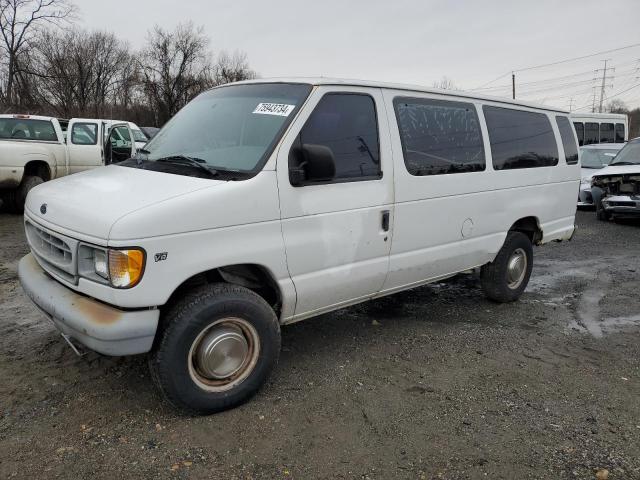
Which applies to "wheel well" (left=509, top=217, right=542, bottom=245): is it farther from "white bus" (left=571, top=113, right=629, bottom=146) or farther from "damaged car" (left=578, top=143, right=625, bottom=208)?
"white bus" (left=571, top=113, right=629, bottom=146)

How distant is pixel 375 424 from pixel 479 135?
281 centimetres

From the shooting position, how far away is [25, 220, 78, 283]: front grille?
299cm

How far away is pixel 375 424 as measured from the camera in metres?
3.20

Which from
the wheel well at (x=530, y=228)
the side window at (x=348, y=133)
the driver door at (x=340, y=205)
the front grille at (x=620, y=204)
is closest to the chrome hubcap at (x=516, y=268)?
the wheel well at (x=530, y=228)

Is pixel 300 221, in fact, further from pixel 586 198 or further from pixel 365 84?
pixel 586 198

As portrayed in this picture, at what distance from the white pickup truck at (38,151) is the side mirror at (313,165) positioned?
7.16 m

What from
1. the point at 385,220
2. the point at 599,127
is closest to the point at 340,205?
the point at 385,220

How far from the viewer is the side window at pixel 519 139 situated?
493cm

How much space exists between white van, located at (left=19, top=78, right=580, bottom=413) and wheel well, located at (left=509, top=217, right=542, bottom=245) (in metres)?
0.84

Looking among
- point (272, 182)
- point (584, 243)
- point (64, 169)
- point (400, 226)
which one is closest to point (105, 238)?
point (272, 182)

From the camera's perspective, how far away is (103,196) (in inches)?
120

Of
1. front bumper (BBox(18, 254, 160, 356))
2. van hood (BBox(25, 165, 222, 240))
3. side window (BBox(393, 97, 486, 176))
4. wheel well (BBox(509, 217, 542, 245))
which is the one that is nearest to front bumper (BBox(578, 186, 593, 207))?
wheel well (BBox(509, 217, 542, 245))

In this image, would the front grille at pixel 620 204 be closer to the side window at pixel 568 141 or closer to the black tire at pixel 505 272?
the side window at pixel 568 141

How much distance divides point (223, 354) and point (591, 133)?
22.9 m
